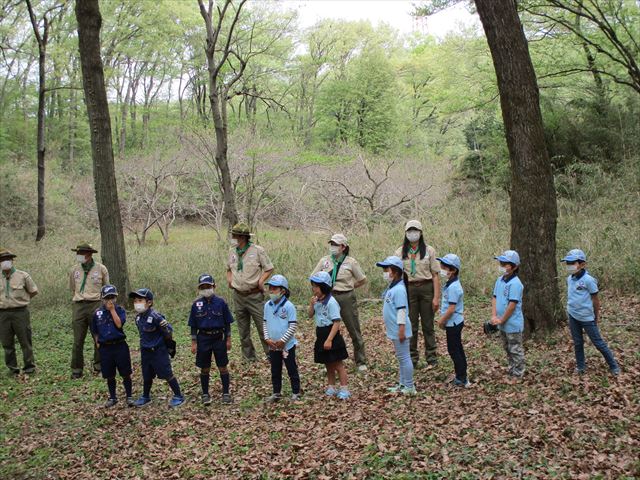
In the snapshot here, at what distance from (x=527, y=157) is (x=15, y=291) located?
883 centimetres

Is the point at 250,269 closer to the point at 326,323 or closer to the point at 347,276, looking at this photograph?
the point at 347,276

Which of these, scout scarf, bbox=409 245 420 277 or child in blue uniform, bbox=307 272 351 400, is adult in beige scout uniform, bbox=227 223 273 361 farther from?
scout scarf, bbox=409 245 420 277

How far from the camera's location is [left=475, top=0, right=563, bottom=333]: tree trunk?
8.15 metres

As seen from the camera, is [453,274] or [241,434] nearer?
[241,434]

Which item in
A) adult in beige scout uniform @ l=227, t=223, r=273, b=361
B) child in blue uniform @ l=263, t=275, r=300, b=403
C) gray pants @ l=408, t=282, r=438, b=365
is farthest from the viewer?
adult in beige scout uniform @ l=227, t=223, r=273, b=361

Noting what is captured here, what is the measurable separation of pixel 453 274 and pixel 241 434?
10.5ft

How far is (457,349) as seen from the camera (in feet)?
23.0

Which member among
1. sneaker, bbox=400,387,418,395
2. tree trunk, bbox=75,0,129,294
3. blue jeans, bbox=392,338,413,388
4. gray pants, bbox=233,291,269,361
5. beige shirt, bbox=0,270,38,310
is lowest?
sneaker, bbox=400,387,418,395

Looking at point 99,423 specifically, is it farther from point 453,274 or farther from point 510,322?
point 510,322

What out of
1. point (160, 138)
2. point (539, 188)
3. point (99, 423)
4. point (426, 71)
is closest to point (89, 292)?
point (99, 423)

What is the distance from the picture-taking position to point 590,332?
6.69m

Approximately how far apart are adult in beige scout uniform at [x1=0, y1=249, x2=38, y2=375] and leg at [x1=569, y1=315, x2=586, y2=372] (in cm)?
871

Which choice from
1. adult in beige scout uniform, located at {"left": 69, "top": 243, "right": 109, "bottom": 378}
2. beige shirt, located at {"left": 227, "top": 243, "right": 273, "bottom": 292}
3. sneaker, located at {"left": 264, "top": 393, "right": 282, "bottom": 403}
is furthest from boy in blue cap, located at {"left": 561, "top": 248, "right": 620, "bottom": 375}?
adult in beige scout uniform, located at {"left": 69, "top": 243, "right": 109, "bottom": 378}

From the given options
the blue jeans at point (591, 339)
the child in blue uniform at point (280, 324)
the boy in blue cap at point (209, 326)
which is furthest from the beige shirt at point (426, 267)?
the boy in blue cap at point (209, 326)
